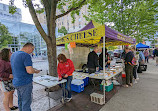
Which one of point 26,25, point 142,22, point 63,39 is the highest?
point 26,25

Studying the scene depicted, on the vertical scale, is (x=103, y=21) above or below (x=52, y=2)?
above

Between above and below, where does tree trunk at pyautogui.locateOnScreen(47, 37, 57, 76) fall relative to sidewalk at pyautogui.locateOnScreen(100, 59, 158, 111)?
above

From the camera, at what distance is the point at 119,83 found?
14.8 ft

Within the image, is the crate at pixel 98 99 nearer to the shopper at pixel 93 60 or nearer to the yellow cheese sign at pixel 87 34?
the shopper at pixel 93 60

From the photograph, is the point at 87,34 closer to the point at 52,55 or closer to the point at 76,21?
the point at 52,55

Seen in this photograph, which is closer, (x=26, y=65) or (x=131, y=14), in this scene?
(x=26, y=65)

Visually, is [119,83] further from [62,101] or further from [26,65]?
[26,65]

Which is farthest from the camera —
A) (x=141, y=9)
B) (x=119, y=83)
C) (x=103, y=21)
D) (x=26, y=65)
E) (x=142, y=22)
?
(x=103, y=21)

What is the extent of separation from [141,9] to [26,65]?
1051cm

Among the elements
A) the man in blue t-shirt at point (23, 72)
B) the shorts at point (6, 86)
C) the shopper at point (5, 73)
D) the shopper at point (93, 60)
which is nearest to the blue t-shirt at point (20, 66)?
the man in blue t-shirt at point (23, 72)

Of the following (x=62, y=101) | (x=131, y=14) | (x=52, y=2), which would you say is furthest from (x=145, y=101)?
(x=131, y=14)

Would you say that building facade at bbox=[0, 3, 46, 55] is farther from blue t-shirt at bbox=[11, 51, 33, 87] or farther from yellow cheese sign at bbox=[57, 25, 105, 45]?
blue t-shirt at bbox=[11, 51, 33, 87]

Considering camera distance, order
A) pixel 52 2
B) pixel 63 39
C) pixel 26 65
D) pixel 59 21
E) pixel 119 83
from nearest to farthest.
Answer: pixel 26 65 → pixel 52 2 → pixel 63 39 → pixel 119 83 → pixel 59 21

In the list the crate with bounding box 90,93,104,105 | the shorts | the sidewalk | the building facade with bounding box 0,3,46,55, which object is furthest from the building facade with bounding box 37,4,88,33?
the shorts
